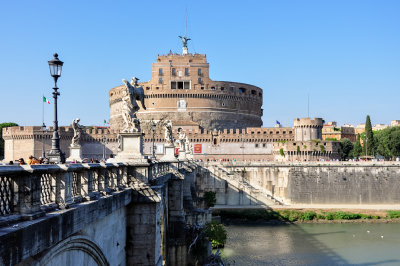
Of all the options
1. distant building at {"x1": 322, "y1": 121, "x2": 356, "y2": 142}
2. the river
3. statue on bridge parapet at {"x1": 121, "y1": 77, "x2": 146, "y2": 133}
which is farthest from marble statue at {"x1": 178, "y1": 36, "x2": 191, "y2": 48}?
statue on bridge parapet at {"x1": 121, "y1": 77, "x2": 146, "y2": 133}

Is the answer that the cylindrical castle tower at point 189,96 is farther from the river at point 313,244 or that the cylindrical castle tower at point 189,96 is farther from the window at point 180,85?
the river at point 313,244

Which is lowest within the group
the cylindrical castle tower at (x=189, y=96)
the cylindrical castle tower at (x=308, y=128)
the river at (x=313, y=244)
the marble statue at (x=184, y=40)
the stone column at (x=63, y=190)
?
the river at (x=313, y=244)

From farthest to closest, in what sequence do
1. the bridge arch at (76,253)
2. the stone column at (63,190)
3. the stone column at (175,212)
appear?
the stone column at (175,212) → the stone column at (63,190) → the bridge arch at (76,253)

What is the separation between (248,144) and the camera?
67875 mm

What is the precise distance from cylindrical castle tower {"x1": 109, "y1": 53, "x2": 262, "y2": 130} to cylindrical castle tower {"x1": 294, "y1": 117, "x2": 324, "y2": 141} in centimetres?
1328

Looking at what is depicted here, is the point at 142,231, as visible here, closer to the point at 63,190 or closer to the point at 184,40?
the point at 63,190

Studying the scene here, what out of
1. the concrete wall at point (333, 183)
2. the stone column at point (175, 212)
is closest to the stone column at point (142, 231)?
the stone column at point (175, 212)

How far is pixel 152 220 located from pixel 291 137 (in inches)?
2369

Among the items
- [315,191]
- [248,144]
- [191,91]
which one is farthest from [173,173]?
[191,91]

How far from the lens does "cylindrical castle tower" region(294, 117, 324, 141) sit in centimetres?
6644

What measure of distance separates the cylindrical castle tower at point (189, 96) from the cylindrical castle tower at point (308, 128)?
43.6ft

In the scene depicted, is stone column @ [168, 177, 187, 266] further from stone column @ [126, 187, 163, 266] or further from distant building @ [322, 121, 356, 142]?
distant building @ [322, 121, 356, 142]

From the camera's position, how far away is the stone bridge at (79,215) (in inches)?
184

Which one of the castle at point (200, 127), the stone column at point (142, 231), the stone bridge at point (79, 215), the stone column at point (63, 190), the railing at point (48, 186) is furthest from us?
the castle at point (200, 127)
